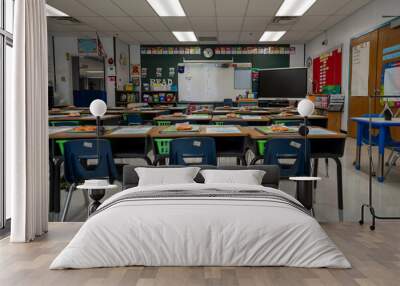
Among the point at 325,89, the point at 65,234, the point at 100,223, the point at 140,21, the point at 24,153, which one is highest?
the point at 140,21

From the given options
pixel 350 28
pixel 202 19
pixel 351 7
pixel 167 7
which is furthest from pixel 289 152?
pixel 350 28

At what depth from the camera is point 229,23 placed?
10898 mm

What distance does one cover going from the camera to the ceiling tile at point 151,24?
1032cm

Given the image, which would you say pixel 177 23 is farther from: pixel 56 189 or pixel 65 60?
pixel 56 189

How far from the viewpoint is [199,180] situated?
3.25 metres

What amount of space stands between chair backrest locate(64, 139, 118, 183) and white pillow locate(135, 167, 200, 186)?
2.18 ft

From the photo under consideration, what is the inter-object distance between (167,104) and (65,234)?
12.1 meters

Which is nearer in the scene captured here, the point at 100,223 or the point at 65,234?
the point at 100,223

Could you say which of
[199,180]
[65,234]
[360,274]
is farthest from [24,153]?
[360,274]

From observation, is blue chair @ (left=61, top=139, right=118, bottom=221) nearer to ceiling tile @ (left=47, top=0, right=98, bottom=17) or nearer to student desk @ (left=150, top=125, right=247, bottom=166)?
student desk @ (left=150, top=125, right=247, bottom=166)

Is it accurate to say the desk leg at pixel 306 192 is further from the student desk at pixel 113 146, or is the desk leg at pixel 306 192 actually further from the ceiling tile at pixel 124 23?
the ceiling tile at pixel 124 23

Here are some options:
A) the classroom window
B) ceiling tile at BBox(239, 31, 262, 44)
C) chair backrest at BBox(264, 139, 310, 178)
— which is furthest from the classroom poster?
the classroom window

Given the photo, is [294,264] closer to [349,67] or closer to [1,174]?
[1,174]

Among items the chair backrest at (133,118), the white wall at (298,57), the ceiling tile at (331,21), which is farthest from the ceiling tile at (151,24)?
the white wall at (298,57)
